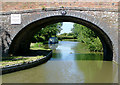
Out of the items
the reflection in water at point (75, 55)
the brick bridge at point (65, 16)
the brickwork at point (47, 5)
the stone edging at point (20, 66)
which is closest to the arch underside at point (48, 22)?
the brick bridge at point (65, 16)

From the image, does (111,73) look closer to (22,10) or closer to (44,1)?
(44,1)

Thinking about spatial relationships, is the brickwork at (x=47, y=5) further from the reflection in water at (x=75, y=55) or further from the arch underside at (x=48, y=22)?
the reflection in water at (x=75, y=55)

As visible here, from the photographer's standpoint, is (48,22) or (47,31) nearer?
(48,22)

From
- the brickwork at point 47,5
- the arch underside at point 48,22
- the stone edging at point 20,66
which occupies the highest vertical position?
the brickwork at point 47,5

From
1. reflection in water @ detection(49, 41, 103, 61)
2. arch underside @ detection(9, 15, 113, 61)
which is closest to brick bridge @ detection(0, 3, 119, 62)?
arch underside @ detection(9, 15, 113, 61)

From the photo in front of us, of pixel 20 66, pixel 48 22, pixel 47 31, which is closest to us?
pixel 20 66

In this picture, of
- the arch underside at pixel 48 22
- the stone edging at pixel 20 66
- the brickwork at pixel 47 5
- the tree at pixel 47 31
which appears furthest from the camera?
the tree at pixel 47 31

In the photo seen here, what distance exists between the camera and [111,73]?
8.91m

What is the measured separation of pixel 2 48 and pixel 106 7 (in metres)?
7.80

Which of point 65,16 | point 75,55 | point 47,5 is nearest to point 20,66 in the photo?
point 65,16

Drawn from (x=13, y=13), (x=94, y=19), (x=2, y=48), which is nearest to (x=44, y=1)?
(x=13, y=13)

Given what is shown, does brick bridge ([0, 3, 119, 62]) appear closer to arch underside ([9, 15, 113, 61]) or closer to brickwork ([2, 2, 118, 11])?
brickwork ([2, 2, 118, 11])

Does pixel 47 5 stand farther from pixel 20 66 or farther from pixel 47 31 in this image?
Answer: pixel 47 31

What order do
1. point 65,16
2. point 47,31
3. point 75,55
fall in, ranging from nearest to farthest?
point 65,16
point 75,55
point 47,31
